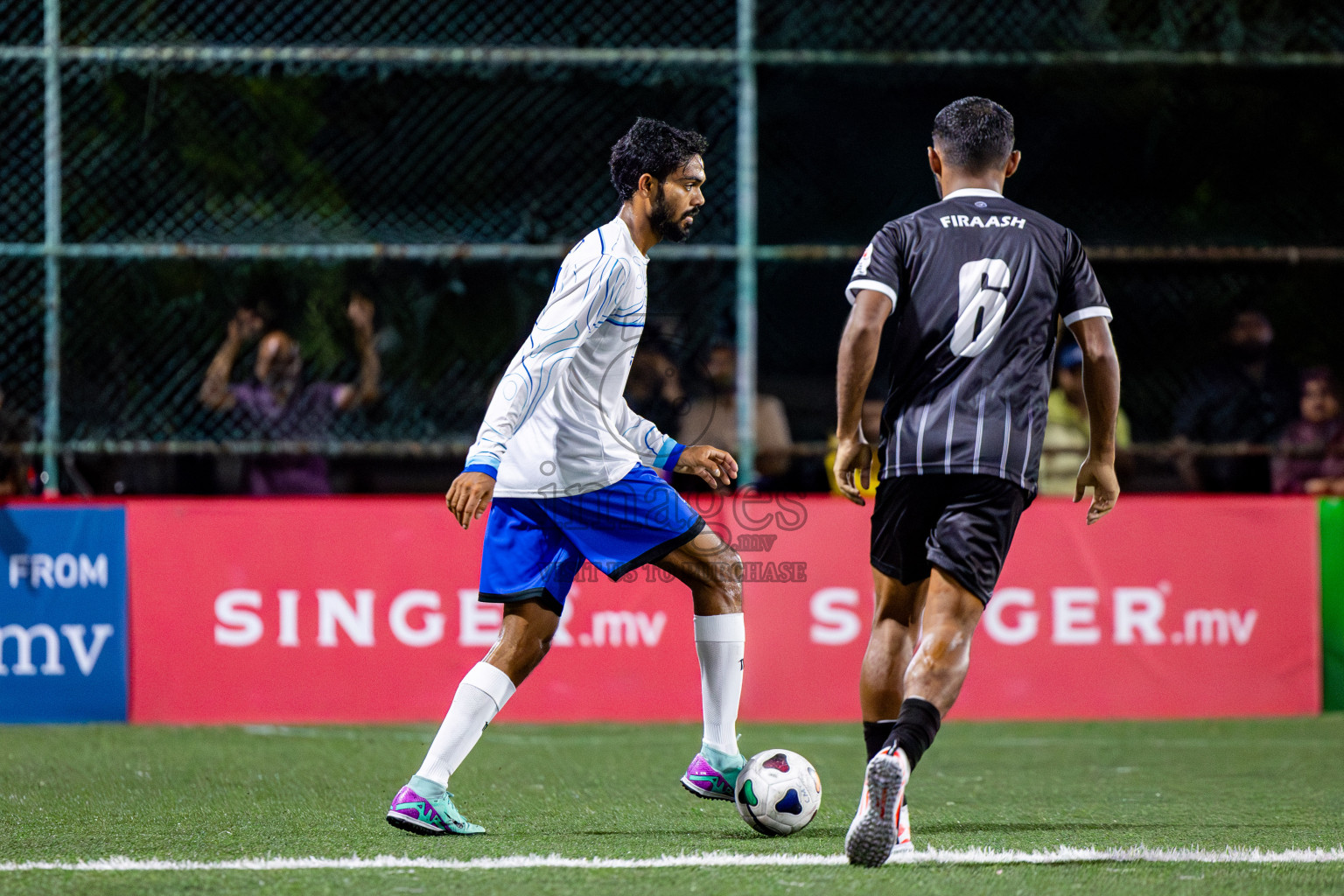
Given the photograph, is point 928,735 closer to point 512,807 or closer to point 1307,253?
point 512,807

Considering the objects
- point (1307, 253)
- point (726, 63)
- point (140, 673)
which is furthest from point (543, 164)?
point (1307, 253)

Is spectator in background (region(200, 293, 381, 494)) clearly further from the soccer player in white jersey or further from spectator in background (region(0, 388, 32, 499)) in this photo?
the soccer player in white jersey

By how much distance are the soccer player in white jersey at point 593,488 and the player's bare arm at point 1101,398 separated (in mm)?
1068

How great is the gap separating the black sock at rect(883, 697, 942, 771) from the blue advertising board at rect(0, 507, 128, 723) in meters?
5.57

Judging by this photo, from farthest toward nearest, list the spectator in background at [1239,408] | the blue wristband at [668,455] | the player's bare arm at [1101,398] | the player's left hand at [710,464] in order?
the spectator in background at [1239,408] < the blue wristband at [668,455] < the player's left hand at [710,464] < the player's bare arm at [1101,398]

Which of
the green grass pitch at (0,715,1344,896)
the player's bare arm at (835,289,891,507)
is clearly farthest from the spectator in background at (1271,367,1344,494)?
the player's bare arm at (835,289,891,507)

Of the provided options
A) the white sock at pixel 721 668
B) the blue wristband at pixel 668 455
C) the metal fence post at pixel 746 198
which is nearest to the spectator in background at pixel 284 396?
the metal fence post at pixel 746 198

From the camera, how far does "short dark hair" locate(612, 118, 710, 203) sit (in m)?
5.14

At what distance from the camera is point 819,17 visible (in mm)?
9766

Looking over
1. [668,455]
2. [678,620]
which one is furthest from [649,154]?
[678,620]

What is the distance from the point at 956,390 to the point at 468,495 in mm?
1293

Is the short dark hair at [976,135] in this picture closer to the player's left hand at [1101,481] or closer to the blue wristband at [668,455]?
the player's left hand at [1101,481]

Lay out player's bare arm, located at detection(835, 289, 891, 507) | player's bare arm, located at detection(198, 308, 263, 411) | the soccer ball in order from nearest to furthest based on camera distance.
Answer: player's bare arm, located at detection(835, 289, 891, 507), the soccer ball, player's bare arm, located at detection(198, 308, 263, 411)

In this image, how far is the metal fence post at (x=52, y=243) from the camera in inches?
364
